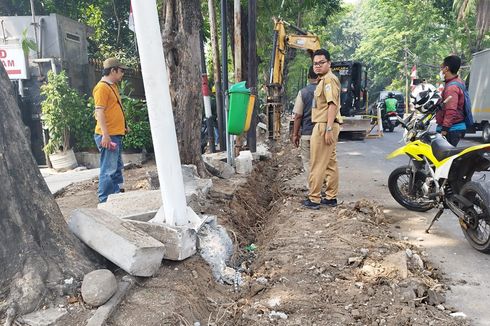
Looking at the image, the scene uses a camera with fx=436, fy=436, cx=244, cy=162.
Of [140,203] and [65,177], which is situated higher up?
[140,203]

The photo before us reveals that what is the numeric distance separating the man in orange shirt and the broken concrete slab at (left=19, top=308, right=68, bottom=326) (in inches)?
123

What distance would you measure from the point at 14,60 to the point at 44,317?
1051 cm

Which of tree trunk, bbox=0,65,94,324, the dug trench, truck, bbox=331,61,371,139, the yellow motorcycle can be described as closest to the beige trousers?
the dug trench

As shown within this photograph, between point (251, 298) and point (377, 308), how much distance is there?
0.97 m

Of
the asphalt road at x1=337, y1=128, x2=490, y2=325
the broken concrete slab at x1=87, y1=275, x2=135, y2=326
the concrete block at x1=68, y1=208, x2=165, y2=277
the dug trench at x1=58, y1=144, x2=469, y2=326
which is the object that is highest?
the concrete block at x1=68, y1=208, x2=165, y2=277

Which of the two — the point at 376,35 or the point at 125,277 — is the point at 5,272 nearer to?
the point at 125,277

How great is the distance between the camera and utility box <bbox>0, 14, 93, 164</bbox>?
446 inches

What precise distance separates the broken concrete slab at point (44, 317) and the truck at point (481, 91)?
14563 mm

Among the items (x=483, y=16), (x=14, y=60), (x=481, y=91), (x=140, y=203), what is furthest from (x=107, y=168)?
(x=483, y=16)

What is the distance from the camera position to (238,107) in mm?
6660

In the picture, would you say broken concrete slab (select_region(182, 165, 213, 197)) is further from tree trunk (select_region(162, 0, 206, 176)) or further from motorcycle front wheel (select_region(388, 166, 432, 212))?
motorcycle front wheel (select_region(388, 166, 432, 212))

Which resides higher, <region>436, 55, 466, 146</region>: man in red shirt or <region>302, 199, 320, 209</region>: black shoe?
<region>436, 55, 466, 146</region>: man in red shirt

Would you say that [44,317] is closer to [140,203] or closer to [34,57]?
[140,203]

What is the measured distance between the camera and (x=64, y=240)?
3041 mm
